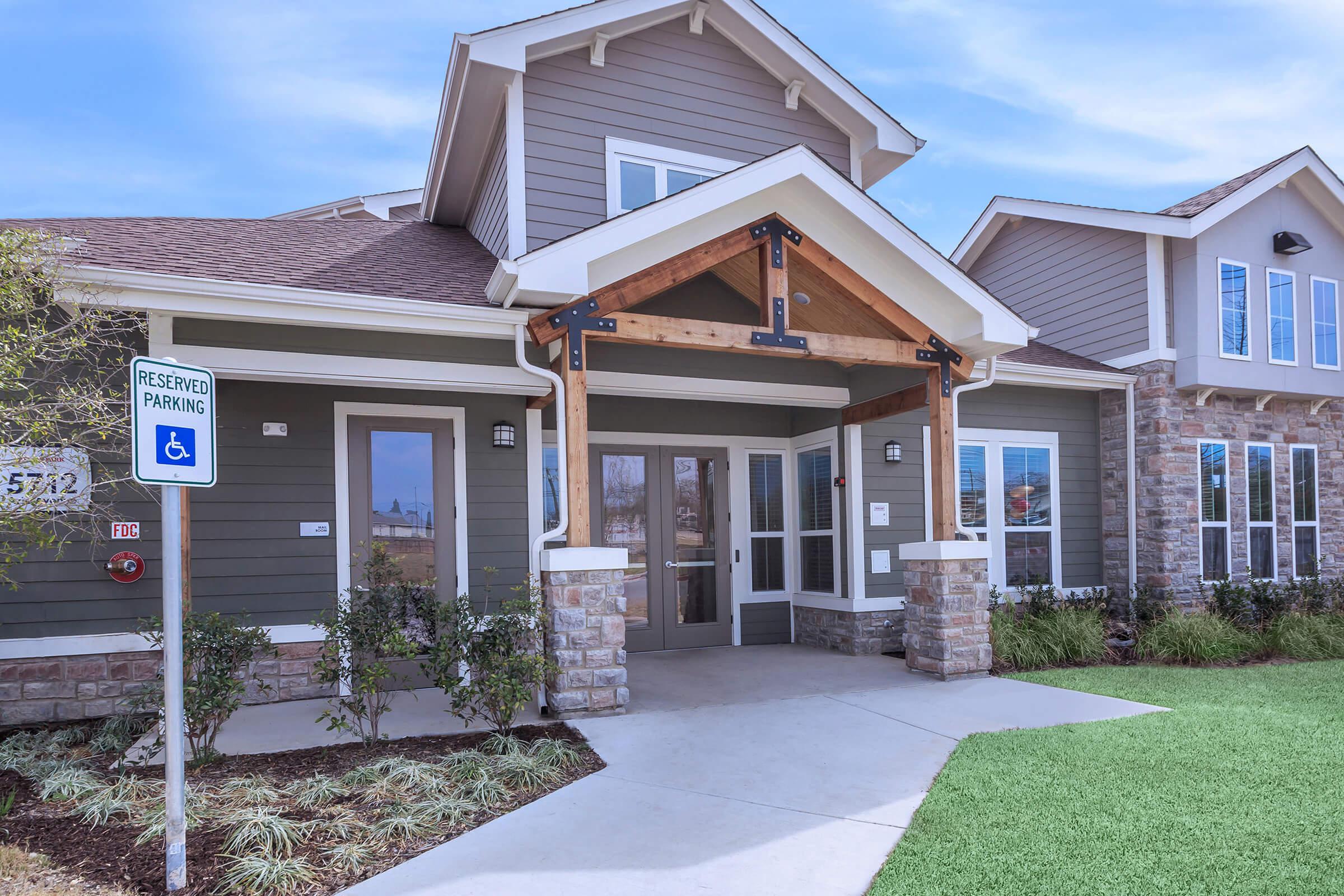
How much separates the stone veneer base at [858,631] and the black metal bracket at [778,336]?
10.9 feet

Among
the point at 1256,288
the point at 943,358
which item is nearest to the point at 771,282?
the point at 943,358

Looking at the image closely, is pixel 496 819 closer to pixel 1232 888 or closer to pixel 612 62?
pixel 1232 888

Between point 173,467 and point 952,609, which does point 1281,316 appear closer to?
point 952,609

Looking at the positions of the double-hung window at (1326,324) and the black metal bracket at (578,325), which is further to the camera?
the double-hung window at (1326,324)

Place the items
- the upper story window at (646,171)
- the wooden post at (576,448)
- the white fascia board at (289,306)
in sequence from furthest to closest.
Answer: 1. the upper story window at (646,171)
2. the wooden post at (576,448)
3. the white fascia board at (289,306)

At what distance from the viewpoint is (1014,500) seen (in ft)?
31.3

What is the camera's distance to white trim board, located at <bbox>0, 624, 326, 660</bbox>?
5652mm

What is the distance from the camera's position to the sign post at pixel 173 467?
9.62 ft

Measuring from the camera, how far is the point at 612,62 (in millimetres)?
7938

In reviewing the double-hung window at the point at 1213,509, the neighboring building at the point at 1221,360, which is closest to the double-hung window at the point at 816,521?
the neighboring building at the point at 1221,360

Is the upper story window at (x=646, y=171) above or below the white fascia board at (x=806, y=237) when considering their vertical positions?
above

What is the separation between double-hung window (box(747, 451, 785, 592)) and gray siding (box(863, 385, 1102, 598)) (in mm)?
1166

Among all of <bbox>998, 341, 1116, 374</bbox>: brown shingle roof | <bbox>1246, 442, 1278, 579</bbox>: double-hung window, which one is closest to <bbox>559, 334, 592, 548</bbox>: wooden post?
<bbox>998, 341, 1116, 374</bbox>: brown shingle roof

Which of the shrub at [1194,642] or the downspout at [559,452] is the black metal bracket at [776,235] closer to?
the downspout at [559,452]
